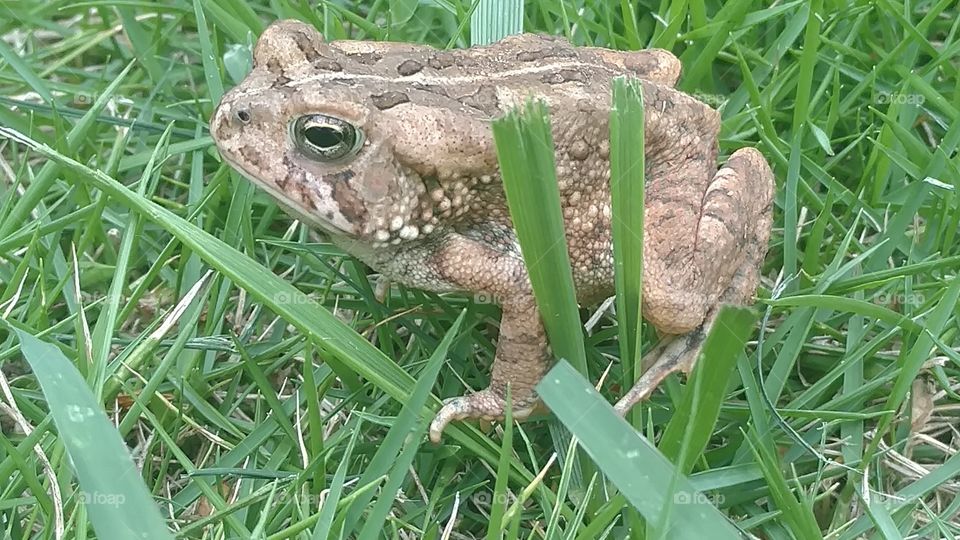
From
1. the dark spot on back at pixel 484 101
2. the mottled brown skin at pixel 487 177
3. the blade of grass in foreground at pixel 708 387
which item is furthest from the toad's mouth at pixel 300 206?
the blade of grass in foreground at pixel 708 387

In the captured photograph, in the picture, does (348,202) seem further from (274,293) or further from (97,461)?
(97,461)

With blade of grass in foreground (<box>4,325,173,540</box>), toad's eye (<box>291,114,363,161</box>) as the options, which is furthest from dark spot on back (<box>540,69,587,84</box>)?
blade of grass in foreground (<box>4,325,173,540</box>)

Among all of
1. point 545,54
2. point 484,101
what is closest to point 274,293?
point 484,101

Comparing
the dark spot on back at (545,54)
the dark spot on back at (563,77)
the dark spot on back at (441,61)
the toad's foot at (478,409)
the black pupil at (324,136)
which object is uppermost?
the dark spot on back at (441,61)

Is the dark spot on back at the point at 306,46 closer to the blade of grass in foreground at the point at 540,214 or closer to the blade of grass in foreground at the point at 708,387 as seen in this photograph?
the blade of grass in foreground at the point at 540,214

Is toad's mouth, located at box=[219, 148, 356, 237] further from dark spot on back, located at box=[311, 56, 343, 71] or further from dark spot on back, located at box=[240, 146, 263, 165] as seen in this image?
dark spot on back, located at box=[311, 56, 343, 71]

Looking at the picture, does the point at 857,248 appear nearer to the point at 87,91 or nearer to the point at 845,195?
the point at 845,195

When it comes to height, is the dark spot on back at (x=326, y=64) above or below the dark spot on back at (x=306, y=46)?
below
